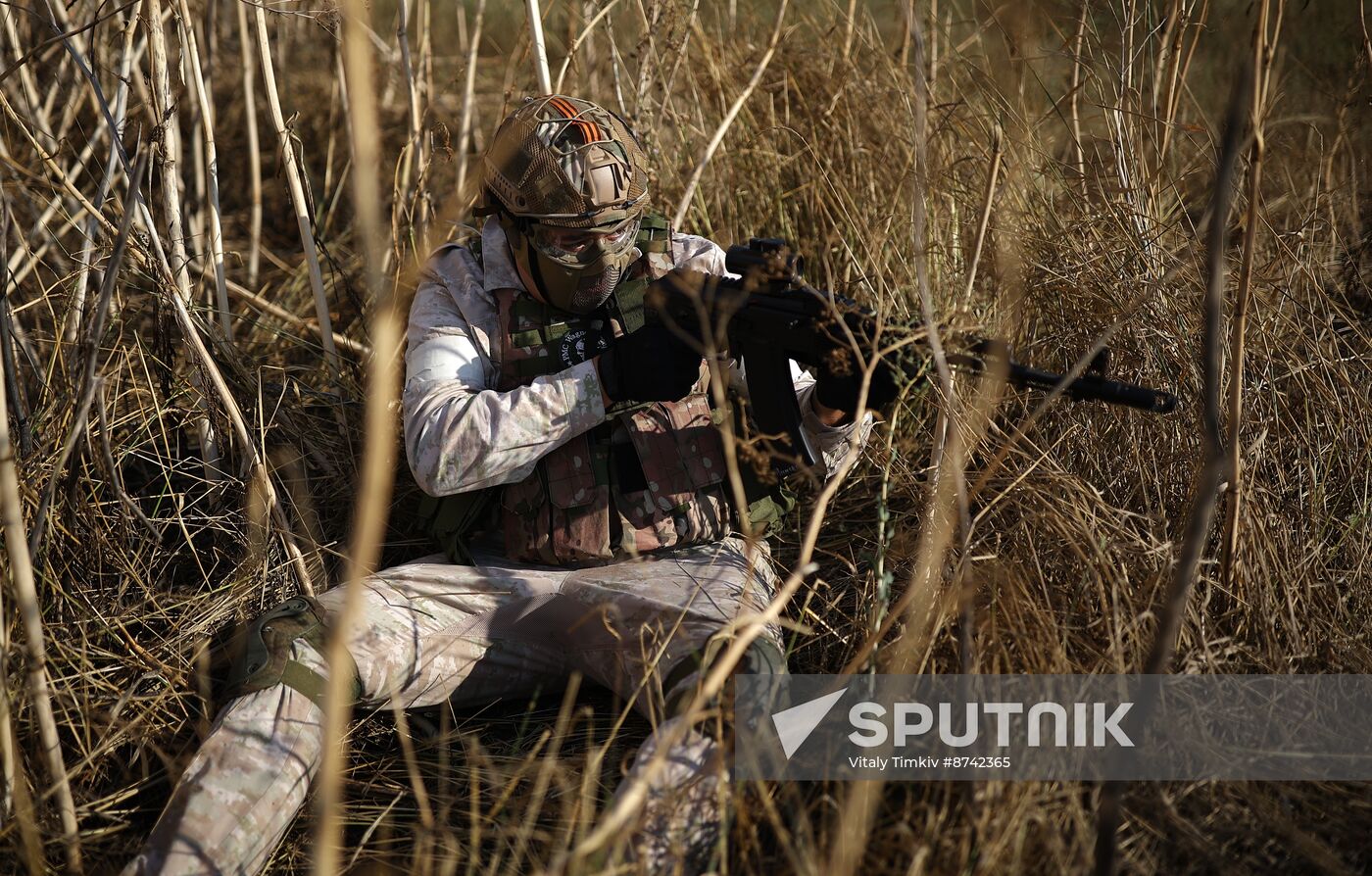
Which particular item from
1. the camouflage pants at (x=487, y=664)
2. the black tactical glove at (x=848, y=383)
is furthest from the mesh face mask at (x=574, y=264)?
the camouflage pants at (x=487, y=664)

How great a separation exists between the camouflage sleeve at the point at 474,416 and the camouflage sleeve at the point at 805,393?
1.53 ft

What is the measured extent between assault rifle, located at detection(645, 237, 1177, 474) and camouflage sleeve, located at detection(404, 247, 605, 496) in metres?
0.30

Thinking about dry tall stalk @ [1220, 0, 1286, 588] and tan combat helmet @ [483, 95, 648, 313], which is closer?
Answer: dry tall stalk @ [1220, 0, 1286, 588]

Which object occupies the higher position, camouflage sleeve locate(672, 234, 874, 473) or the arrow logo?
camouflage sleeve locate(672, 234, 874, 473)

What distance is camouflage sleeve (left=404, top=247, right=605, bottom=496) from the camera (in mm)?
2406

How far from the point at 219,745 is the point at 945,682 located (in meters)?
1.45

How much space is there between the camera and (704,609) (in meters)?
2.38

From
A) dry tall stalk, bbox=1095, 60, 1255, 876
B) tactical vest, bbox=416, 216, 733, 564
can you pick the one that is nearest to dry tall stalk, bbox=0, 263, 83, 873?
tactical vest, bbox=416, 216, 733, 564

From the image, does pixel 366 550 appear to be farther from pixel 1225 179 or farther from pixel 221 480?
pixel 221 480

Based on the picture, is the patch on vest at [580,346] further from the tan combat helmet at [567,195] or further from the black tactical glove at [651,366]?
the black tactical glove at [651,366]

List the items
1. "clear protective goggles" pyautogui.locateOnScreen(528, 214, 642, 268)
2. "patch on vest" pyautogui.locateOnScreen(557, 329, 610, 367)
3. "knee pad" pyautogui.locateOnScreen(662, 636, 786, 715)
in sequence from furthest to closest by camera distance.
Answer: "patch on vest" pyautogui.locateOnScreen(557, 329, 610, 367) < "clear protective goggles" pyautogui.locateOnScreen(528, 214, 642, 268) < "knee pad" pyautogui.locateOnScreen(662, 636, 786, 715)

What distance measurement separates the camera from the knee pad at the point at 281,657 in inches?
85.6

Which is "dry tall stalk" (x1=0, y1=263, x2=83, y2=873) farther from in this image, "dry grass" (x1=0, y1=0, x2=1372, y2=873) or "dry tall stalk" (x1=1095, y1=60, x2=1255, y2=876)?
"dry tall stalk" (x1=1095, y1=60, x2=1255, y2=876)

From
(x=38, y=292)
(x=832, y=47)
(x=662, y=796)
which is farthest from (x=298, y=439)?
(x=832, y=47)
